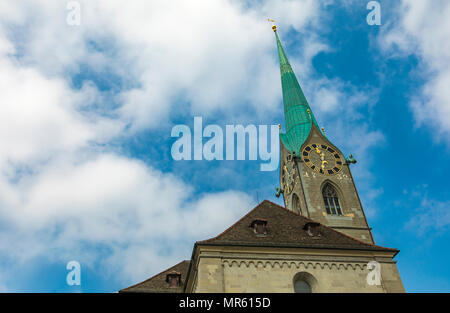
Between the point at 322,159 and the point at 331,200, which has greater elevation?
the point at 322,159

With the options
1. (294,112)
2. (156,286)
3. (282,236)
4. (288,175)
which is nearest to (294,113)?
(294,112)

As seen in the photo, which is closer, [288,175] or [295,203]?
[295,203]

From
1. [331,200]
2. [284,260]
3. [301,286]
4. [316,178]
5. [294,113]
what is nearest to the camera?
[301,286]

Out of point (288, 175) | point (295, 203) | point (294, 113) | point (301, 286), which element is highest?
point (294, 113)

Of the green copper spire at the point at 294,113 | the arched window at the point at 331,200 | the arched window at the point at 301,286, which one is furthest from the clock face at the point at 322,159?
the arched window at the point at 301,286

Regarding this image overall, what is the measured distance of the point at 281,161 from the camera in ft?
137

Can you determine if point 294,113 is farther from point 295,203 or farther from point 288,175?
point 295,203

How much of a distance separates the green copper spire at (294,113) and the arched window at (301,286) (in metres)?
22.1

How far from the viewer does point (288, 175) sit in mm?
39250

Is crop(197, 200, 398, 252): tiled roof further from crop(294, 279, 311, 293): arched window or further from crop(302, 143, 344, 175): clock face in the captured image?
crop(302, 143, 344, 175): clock face

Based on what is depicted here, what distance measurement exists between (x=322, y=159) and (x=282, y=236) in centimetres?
2073

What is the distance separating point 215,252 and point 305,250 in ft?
12.8
